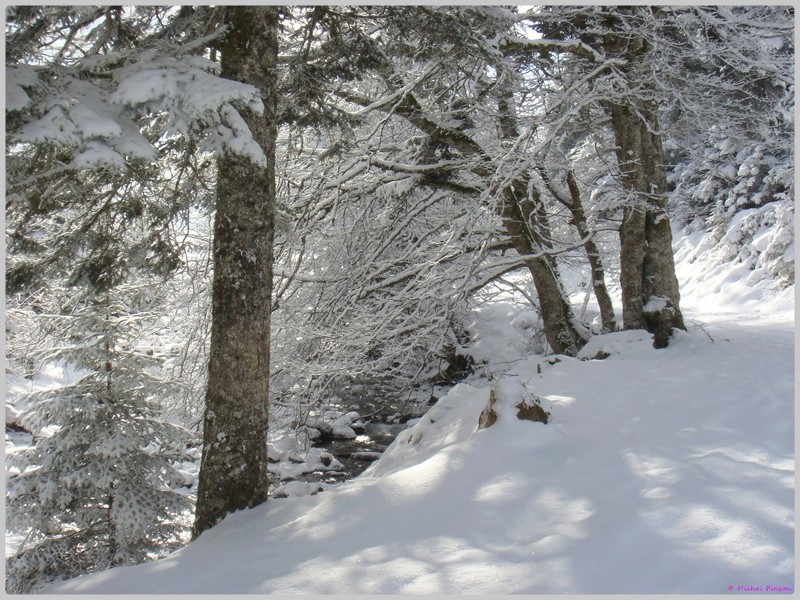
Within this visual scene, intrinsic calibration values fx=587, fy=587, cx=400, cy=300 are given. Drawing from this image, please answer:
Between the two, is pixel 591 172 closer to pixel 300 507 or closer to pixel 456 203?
pixel 456 203

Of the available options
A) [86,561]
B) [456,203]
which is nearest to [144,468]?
[86,561]

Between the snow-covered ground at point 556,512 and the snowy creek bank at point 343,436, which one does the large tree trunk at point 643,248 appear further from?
the snowy creek bank at point 343,436

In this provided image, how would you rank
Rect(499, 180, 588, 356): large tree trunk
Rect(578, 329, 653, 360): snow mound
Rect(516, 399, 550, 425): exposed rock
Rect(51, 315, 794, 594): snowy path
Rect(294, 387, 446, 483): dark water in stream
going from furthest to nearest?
Rect(294, 387, 446, 483): dark water in stream < Rect(499, 180, 588, 356): large tree trunk < Rect(578, 329, 653, 360): snow mound < Rect(516, 399, 550, 425): exposed rock < Rect(51, 315, 794, 594): snowy path

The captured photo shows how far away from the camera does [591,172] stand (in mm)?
10492

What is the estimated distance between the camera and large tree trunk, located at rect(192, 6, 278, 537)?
4.34 metres

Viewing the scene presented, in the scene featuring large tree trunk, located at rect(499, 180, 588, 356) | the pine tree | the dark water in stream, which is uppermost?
large tree trunk, located at rect(499, 180, 588, 356)

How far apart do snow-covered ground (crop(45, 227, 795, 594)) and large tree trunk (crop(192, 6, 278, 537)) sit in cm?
38

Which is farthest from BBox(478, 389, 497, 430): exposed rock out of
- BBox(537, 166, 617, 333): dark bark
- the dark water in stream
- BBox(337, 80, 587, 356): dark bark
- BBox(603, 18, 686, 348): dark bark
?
the dark water in stream

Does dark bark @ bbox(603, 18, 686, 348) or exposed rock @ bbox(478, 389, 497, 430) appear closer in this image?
exposed rock @ bbox(478, 389, 497, 430)

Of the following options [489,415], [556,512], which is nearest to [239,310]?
[489,415]

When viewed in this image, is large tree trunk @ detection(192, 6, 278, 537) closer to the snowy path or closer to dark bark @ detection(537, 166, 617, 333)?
the snowy path

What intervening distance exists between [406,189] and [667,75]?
12.4 feet

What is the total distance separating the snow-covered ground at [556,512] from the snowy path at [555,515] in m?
0.01

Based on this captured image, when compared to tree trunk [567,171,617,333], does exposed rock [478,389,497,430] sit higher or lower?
lower
